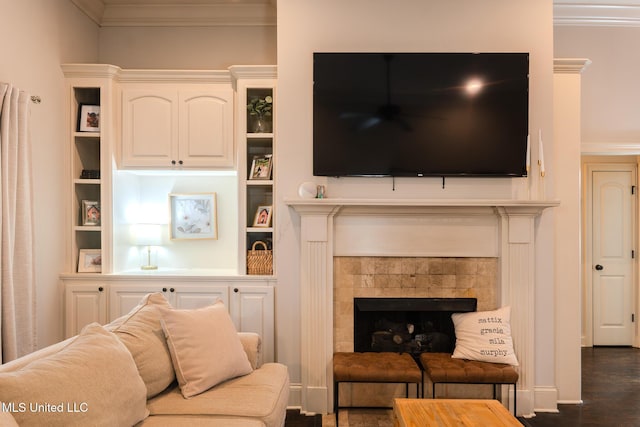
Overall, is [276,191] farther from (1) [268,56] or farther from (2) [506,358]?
(2) [506,358]

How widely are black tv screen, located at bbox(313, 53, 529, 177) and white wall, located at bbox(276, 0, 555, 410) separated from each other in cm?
9

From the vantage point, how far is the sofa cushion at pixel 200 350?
2.25 meters

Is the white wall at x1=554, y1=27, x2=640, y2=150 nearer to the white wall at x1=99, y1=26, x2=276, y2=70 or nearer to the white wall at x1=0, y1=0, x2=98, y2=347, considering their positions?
the white wall at x1=99, y1=26, x2=276, y2=70

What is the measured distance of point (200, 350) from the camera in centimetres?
230

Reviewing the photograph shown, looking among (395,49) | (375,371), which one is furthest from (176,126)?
(375,371)

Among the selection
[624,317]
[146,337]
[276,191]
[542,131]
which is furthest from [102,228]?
[624,317]

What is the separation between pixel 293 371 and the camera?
10.9 ft

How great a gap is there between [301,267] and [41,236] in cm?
179

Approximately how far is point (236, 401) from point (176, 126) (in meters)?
2.20

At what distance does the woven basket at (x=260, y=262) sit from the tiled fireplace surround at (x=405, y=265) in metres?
0.31

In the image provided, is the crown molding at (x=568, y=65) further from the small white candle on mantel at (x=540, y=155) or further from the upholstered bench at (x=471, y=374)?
the upholstered bench at (x=471, y=374)

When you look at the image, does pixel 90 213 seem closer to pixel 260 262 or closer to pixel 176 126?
pixel 176 126

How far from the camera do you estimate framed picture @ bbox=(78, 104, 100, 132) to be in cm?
359

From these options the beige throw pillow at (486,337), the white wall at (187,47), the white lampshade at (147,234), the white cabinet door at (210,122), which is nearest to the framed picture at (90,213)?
the white lampshade at (147,234)
